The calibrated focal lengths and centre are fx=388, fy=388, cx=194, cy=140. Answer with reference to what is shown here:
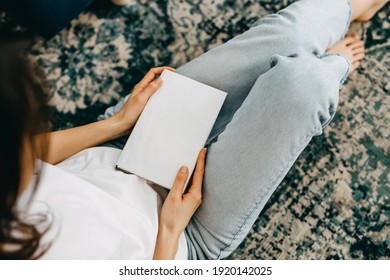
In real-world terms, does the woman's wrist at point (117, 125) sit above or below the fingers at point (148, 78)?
below

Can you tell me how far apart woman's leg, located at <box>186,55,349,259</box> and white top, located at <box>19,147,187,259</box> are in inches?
3.9

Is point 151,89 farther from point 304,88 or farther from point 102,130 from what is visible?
point 304,88

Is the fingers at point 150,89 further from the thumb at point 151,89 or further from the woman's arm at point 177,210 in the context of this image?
the woman's arm at point 177,210

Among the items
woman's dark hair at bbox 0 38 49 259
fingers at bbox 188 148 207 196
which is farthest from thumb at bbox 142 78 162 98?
woman's dark hair at bbox 0 38 49 259

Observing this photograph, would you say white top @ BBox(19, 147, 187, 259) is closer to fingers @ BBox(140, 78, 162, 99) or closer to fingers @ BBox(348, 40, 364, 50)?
fingers @ BBox(140, 78, 162, 99)

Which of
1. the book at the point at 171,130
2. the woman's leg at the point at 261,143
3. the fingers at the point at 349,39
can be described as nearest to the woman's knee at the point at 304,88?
the woman's leg at the point at 261,143

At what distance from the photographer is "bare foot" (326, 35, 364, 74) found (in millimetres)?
984

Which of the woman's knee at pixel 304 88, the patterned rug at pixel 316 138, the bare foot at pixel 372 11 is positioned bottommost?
the patterned rug at pixel 316 138

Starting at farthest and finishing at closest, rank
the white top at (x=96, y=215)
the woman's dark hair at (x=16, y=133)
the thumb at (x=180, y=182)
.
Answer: the thumb at (x=180, y=182) < the white top at (x=96, y=215) < the woman's dark hair at (x=16, y=133)

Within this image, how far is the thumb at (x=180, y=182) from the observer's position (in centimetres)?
73

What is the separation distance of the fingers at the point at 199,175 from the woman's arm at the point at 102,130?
0.55 feet

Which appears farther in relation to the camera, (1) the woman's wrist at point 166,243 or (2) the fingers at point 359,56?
(2) the fingers at point 359,56

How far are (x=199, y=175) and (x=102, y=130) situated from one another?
223mm

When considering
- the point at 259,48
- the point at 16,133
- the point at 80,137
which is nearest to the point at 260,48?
the point at 259,48
